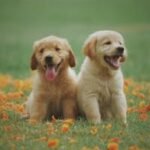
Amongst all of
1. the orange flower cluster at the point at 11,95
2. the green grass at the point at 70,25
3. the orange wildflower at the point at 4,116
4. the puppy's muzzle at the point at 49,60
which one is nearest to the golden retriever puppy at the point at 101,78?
the puppy's muzzle at the point at 49,60

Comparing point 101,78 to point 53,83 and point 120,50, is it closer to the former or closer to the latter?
point 120,50

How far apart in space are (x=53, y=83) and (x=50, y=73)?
21 centimetres

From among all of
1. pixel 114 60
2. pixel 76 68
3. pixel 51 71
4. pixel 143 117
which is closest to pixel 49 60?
pixel 51 71

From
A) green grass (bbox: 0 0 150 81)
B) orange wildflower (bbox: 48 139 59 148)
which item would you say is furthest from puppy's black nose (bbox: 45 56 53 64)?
green grass (bbox: 0 0 150 81)

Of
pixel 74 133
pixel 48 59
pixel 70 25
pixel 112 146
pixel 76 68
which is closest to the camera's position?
pixel 112 146

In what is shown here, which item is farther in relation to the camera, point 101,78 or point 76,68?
point 76,68

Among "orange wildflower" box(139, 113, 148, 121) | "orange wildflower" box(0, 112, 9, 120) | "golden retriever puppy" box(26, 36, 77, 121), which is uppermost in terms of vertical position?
"golden retriever puppy" box(26, 36, 77, 121)

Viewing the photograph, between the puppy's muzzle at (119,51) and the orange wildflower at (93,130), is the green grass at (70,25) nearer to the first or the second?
the puppy's muzzle at (119,51)

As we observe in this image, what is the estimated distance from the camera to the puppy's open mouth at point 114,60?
29.5 ft

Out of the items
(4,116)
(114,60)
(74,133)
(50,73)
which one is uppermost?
(114,60)

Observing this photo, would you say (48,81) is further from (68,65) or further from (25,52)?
(25,52)

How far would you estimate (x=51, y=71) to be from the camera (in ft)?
29.8

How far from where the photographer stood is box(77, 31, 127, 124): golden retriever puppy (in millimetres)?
8977

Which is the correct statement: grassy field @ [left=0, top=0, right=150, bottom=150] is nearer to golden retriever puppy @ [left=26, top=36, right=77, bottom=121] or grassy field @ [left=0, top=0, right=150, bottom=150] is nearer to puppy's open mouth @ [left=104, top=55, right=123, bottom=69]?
golden retriever puppy @ [left=26, top=36, right=77, bottom=121]
